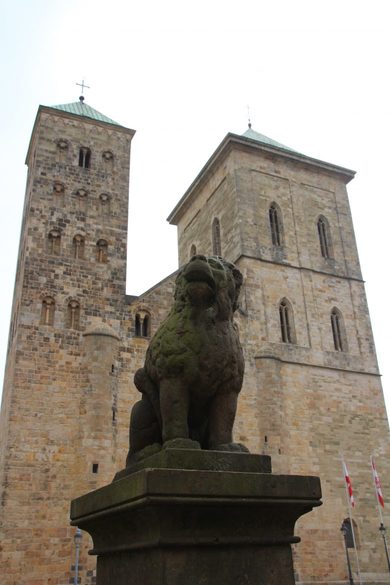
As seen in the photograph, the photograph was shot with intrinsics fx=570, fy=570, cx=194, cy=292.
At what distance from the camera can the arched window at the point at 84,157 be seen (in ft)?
77.6

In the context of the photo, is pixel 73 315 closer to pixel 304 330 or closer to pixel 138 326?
pixel 138 326

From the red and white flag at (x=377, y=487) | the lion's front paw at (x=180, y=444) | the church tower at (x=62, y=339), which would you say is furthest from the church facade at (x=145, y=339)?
the lion's front paw at (x=180, y=444)

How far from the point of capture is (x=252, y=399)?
21.8 meters

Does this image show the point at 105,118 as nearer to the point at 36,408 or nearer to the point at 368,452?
the point at 36,408

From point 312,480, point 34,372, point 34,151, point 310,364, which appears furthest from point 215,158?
point 312,480

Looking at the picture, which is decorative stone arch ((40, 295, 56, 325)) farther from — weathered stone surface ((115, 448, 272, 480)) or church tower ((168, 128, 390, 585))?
weathered stone surface ((115, 448, 272, 480))

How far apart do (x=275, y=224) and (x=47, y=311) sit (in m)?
12.2

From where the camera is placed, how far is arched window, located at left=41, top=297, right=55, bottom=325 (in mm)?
19856

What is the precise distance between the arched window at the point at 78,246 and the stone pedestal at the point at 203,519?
18.4 m

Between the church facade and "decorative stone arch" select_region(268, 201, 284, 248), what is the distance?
70mm

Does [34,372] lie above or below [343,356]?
below

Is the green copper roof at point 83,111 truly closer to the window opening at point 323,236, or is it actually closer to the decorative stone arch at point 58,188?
the decorative stone arch at point 58,188

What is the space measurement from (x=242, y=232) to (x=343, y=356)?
7.09 metres

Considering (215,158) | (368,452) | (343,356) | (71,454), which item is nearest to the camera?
(71,454)
